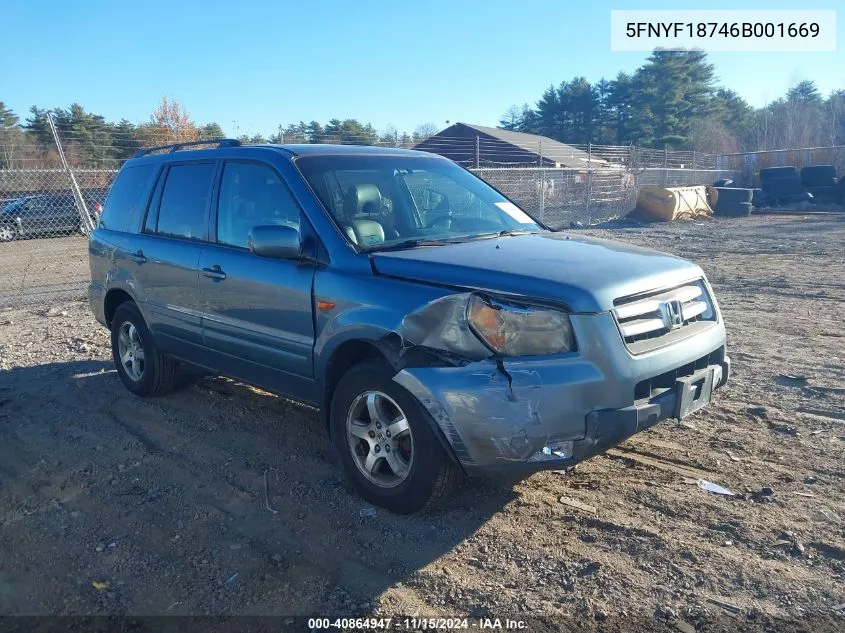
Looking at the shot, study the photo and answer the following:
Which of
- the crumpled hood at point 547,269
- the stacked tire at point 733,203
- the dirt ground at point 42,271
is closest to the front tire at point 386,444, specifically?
the crumpled hood at point 547,269

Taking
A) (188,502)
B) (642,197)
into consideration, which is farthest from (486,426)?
(642,197)

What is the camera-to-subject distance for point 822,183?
96.7 ft

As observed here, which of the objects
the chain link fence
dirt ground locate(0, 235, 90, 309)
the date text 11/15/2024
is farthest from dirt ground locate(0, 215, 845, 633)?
the chain link fence

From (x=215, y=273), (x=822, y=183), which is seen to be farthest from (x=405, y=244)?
(x=822, y=183)

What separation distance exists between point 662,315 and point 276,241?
2.12 meters

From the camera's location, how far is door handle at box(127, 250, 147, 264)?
5546 millimetres

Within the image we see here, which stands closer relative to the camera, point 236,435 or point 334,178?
point 334,178

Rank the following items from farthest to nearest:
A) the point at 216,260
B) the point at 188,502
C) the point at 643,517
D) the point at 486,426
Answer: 1. the point at 216,260
2. the point at 188,502
3. the point at 643,517
4. the point at 486,426

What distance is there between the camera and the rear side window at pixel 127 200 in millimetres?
5762

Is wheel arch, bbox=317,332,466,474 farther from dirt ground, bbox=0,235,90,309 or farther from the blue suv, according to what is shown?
dirt ground, bbox=0,235,90,309

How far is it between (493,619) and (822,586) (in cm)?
A: 141

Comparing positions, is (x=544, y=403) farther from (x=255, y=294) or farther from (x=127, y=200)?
(x=127, y=200)

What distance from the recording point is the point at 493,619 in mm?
2902

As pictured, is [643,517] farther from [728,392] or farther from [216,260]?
[216,260]
